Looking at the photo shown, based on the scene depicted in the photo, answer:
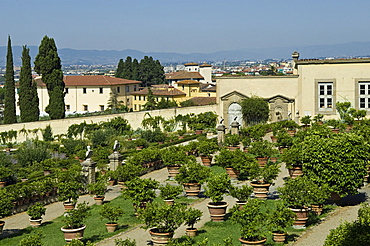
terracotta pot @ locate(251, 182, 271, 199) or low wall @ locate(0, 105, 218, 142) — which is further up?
low wall @ locate(0, 105, 218, 142)

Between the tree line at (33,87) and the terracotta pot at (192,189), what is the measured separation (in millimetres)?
26776

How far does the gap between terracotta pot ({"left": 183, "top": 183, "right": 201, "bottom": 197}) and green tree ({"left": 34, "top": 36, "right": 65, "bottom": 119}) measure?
2705 cm

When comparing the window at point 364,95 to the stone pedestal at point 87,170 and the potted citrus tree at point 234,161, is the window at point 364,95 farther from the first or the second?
the stone pedestal at point 87,170

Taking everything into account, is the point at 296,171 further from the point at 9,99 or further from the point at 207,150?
the point at 9,99

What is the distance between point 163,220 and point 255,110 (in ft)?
80.4

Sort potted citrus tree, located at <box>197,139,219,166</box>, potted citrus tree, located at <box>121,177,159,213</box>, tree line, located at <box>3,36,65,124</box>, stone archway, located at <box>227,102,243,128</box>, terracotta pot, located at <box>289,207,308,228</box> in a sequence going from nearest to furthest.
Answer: terracotta pot, located at <box>289,207,308,228</box>
potted citrus tree, located at <box>121,177,159,213</box>
potted citrus tree, located at <box>197,139,219,166</box>
stone archway, located at <box>227,102,243,128</box>
tree line, located at <box>3,36,65,124</box>

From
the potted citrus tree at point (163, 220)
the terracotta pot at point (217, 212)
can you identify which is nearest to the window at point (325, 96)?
the terracotta pot at point (217, 212)

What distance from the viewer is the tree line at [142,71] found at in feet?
327

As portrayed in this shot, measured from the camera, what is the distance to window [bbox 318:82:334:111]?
3262 centimetres

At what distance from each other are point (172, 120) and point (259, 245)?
29375mm

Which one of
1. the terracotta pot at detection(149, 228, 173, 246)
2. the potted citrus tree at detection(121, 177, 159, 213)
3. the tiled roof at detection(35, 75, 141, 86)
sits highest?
the tiled roof at detection(35, 75, 141, 86)

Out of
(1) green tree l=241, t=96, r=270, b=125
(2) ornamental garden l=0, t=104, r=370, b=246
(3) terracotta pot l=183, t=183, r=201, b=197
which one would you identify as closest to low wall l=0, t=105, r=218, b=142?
(1) green tree l=241, t=96, r=270, b=125

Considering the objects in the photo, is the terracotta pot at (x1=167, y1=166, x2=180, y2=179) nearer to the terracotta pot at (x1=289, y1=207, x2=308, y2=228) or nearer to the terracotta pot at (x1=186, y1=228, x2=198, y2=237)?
the terracotta pot at (x1=186, y1=228, x2=198, y2=237)

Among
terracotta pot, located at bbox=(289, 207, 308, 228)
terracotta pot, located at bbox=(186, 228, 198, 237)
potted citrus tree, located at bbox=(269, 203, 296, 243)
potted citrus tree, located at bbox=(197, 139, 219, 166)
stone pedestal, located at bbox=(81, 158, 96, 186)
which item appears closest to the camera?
potted citrus tree, located at bbox=(269, 203, 296, 243)
